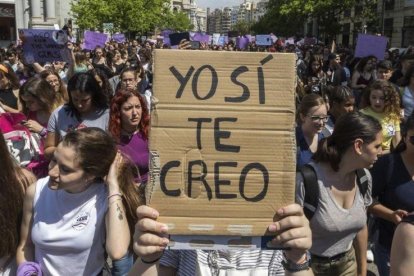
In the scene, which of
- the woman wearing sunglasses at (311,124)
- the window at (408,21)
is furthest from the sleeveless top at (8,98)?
the window at (408,21)

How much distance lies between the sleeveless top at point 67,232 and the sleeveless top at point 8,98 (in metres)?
→ 3.79

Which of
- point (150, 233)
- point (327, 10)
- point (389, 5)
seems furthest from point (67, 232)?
point (389, 5)

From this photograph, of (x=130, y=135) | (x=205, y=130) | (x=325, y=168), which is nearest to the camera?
(x=205, y=130)

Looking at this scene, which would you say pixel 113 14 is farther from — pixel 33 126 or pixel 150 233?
pixel 150 233

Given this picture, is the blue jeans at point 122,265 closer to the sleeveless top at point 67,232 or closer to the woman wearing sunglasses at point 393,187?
the sleeveless top at point 67,232

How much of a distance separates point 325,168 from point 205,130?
1.38m

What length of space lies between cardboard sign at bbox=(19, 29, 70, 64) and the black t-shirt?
5.70 metres

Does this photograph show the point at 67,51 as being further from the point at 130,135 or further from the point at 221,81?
the point at 221,81

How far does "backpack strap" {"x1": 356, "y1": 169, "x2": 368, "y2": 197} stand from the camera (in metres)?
2.89

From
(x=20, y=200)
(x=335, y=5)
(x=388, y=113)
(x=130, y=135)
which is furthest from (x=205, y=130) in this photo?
(x=335, y=5)

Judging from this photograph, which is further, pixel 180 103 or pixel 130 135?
pixel 130 135

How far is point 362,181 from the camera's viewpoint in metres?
2.91

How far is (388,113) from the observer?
4.89 m

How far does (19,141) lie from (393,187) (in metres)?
2.68
